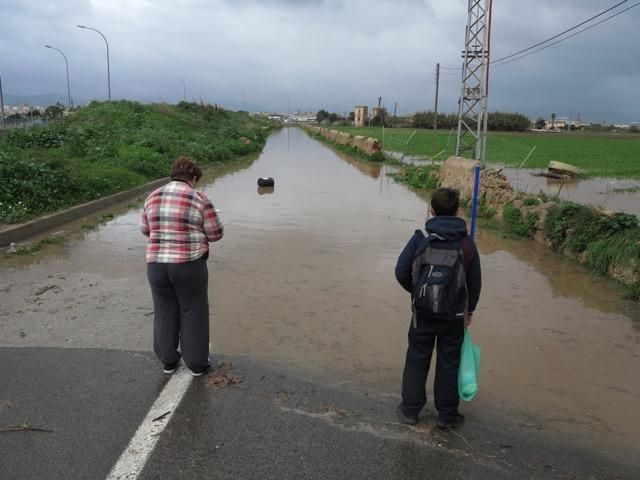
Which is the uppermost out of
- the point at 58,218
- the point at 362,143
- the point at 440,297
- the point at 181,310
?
the point at 362,143

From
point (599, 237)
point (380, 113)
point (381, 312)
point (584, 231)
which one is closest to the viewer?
point (381, 312)

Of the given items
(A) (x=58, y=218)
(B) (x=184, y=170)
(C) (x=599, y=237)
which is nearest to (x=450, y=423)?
(B) (x=184, y=170)

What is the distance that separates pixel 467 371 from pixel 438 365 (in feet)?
0.63

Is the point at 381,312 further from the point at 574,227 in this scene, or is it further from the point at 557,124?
the point at 557,124

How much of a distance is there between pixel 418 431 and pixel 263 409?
3.50ft

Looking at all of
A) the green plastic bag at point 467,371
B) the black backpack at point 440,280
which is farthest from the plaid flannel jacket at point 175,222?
the green plastic bag at point 467,371

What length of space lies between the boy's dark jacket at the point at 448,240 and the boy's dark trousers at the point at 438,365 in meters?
0.23

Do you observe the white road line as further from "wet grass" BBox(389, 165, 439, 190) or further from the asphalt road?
"wet grass" BBox(389, 165, 439, 190)

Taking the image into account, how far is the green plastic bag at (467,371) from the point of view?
3254 millimetres

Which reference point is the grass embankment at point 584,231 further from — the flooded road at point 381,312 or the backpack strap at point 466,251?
the backpack strap at point 466,251

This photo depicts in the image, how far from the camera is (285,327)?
5.15 meters

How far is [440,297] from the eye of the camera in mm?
3049

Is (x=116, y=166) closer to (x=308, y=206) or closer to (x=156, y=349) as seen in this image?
(x=308, y=206)

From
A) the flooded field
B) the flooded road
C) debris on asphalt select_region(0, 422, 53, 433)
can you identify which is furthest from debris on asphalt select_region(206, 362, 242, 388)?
the flooded field
